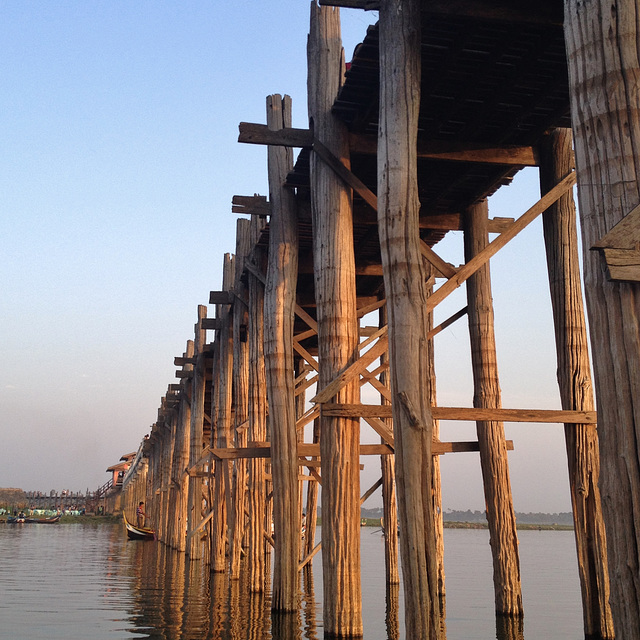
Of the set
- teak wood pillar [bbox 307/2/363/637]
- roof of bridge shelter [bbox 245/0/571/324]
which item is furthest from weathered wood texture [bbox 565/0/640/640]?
teak wood pillar [bbox 307/2/363/637]

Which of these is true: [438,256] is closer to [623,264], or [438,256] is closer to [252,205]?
[252,205]

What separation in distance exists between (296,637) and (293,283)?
4.97 meters

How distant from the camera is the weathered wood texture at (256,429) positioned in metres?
14.0

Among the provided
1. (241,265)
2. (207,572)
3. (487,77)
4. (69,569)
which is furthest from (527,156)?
(69,569)

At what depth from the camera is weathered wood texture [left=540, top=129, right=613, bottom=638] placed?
325 inches

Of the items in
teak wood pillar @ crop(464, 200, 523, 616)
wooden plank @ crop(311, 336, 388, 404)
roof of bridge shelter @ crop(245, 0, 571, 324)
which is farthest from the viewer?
teak wood pillar @ crop(464, 200, 523, 616)

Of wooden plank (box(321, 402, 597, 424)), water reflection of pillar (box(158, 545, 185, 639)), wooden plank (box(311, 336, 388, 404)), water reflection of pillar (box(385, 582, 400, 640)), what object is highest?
wooden plank (box(311, 336, 388, 404))

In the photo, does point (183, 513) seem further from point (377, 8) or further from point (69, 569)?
point (377, 8)

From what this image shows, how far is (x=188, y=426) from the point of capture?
88.8ft

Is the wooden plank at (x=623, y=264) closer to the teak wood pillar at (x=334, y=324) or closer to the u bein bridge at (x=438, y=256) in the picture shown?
the u bein bridge at (x=438, y=256)

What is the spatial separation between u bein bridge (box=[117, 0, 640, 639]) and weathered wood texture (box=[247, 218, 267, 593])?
0.14 ft

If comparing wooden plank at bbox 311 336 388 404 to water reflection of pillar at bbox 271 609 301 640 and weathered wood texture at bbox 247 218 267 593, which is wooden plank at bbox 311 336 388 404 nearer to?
water reflection of pillar at bbox 271 609 301 640

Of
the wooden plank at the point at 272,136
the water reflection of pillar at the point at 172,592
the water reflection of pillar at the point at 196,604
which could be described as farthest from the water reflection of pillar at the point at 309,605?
the wooden plank at the point at 272,136

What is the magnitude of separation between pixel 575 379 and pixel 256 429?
6655 millimetres
